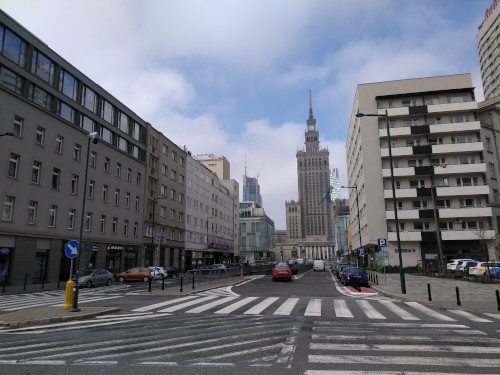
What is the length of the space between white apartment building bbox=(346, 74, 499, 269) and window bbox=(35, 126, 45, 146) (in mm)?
40746

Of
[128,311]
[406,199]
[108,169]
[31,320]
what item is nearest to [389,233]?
[406,199]

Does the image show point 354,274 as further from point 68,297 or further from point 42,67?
point 42,67

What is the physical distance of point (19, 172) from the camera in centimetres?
2728

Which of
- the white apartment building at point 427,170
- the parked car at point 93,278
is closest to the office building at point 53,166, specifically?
the parked car at point 93,278

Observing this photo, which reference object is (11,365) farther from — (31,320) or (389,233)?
(389,233)

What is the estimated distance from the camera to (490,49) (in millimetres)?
77562

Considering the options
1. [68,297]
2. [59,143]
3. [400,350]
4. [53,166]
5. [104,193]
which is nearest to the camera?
[400,350]

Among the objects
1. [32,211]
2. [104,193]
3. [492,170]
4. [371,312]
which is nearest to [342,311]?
[371,312]

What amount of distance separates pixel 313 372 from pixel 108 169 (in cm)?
3824

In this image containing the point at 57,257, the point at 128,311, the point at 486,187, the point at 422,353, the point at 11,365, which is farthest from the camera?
the point at 486,187

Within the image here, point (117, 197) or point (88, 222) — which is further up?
point (117, 197)

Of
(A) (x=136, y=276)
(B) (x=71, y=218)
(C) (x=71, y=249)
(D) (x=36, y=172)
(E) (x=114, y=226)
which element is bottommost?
(A) (x=136, y=276)

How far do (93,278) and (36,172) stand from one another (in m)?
10.3

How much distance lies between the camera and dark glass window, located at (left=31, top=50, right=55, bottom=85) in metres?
29.5
